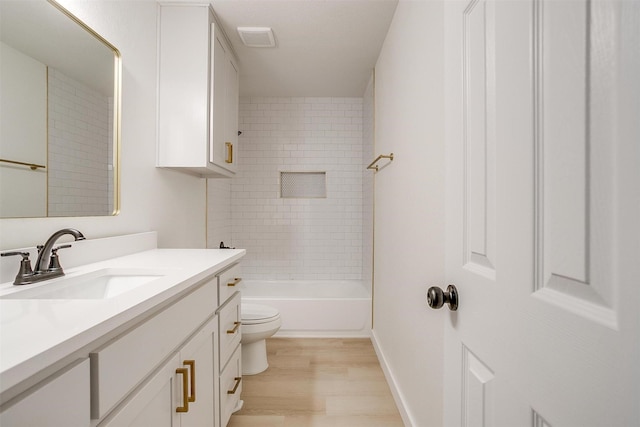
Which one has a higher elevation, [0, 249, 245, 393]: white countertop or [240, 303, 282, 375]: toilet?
[0, 249, 245, 393]: white countertop

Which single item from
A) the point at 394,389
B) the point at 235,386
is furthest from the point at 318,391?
the point at 235,386

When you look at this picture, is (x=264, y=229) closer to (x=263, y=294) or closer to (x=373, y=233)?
(x=263, y=294)

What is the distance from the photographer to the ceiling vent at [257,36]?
2.16 meters

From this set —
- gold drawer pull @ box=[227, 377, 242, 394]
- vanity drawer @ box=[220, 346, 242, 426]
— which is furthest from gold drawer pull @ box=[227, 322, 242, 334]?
gold drawer pull @ box=[227, 377, 242, 394]

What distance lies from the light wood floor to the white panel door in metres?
1.27

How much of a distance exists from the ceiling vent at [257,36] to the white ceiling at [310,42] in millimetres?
30

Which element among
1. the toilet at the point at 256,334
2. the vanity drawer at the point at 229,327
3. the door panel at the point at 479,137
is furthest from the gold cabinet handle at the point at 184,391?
the toilet at the point at 256,334

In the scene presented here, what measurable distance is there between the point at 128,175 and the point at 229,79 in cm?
113

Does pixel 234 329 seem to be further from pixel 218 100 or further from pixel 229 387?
pixel 218 100

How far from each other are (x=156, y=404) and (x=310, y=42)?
243 cm

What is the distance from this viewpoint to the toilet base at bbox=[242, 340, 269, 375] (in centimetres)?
220

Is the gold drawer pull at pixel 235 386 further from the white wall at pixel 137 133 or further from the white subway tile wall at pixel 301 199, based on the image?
the white subway tile wall at pixel 301 199

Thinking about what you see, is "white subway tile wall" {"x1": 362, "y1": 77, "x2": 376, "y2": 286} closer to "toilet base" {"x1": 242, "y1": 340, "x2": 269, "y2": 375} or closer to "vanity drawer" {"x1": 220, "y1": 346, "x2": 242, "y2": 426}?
"toilet base" {"x1": 242, "y1": 340, "x2": 269, "y2": 375}

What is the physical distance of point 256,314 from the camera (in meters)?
2.22
